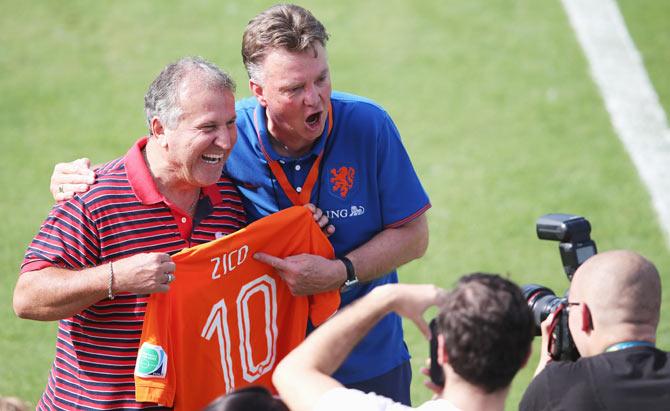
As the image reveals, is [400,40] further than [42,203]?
Yes

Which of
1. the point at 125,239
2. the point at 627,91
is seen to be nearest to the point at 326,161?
the point at 125,239

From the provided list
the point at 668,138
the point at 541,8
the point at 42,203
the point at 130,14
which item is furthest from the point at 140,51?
the point at 668,138

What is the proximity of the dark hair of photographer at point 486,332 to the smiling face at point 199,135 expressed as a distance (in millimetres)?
1377

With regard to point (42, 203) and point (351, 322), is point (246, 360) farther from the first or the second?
point (42, 203)

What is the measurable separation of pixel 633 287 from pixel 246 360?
5.26 feet

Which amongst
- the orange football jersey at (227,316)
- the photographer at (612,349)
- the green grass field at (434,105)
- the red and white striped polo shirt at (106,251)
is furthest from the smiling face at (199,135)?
the green grass field at (434,105)

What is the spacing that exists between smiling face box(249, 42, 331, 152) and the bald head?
1365mm

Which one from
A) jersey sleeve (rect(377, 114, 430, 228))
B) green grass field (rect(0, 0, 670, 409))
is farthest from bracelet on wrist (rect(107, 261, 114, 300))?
green grass field (rect(0, 0, 670, 409))

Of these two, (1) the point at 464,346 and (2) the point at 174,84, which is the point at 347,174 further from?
(1) the point at 464,346

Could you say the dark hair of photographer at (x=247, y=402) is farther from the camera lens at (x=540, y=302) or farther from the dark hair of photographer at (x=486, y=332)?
the camera lens at (x=540, y=302)

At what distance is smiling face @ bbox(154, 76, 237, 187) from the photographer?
3830 millimetres

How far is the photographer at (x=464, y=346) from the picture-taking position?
281 centimetres

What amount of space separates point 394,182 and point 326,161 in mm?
317

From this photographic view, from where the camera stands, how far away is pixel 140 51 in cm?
1150
